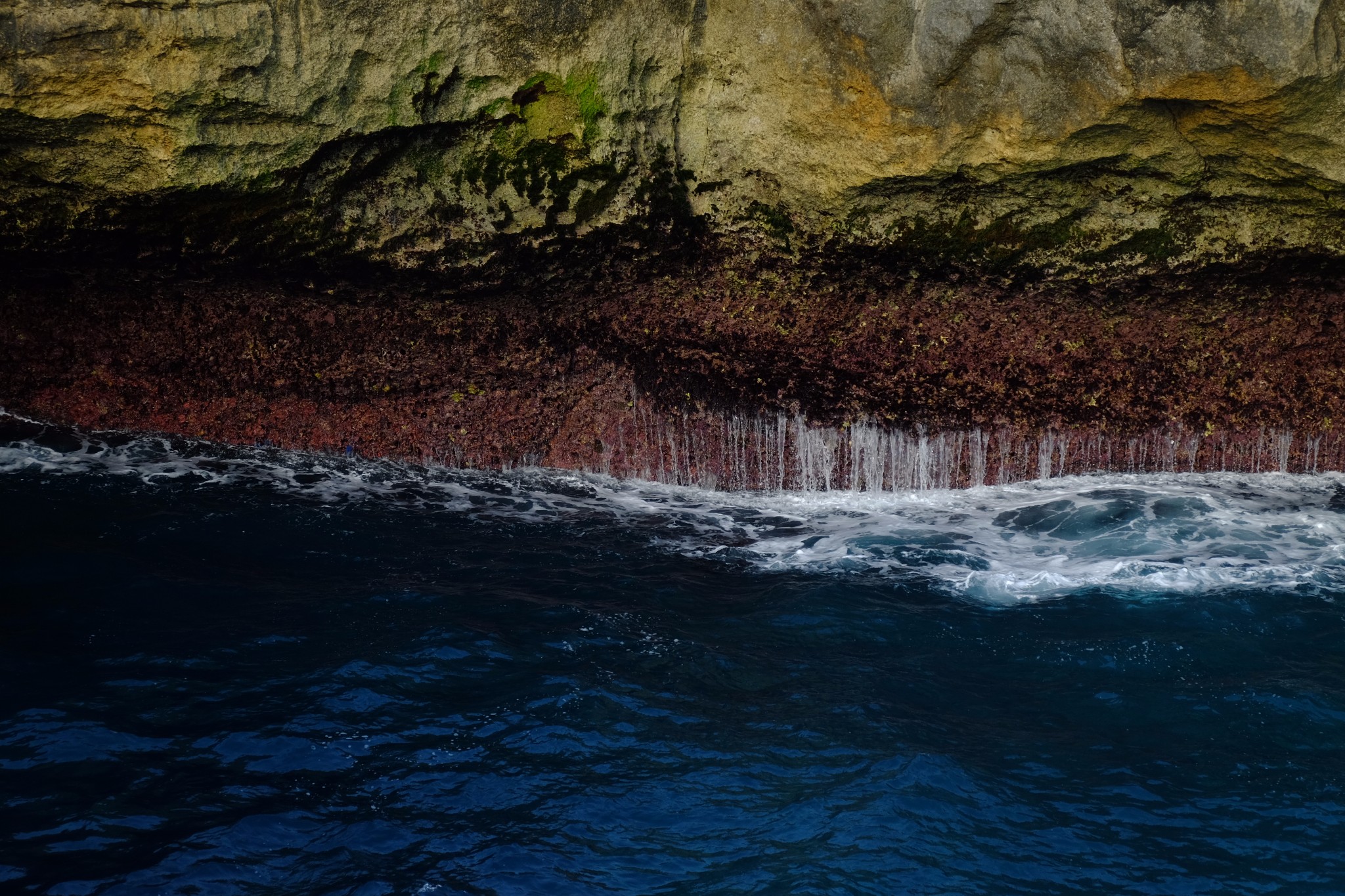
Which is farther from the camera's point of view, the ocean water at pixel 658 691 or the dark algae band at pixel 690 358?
the dark algae band at pixel 690 358

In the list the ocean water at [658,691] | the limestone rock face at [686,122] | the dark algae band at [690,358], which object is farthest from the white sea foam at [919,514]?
the limestone rock face at [686,122]

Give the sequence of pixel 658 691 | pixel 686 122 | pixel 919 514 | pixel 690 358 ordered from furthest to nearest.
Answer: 1. pixel 690 358
2. pixel 919 514
3. pixel 686 122
4. pixel 658 691

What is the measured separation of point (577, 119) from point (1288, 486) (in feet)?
15.5

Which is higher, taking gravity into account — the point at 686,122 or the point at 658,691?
the point at 686,122

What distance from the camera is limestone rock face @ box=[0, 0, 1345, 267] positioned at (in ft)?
19.1

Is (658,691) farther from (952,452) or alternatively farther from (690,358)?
(952,452)

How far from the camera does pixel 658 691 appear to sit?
464 cm

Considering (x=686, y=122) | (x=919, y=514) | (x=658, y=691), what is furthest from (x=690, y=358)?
(x=658, y=691)

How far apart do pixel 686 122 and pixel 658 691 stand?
3304 mm

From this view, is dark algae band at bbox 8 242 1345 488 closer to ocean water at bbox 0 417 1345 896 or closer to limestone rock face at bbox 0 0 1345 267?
limestone rock face at bbox 0 0 1345 267

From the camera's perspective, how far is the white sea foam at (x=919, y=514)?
5863 millimetres

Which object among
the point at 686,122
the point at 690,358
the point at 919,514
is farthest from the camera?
the point at 690,358

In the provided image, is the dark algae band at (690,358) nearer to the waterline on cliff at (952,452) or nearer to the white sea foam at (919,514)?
the waterline on cliff at (952,452)

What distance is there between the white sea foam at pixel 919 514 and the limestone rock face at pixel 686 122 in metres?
1.37
